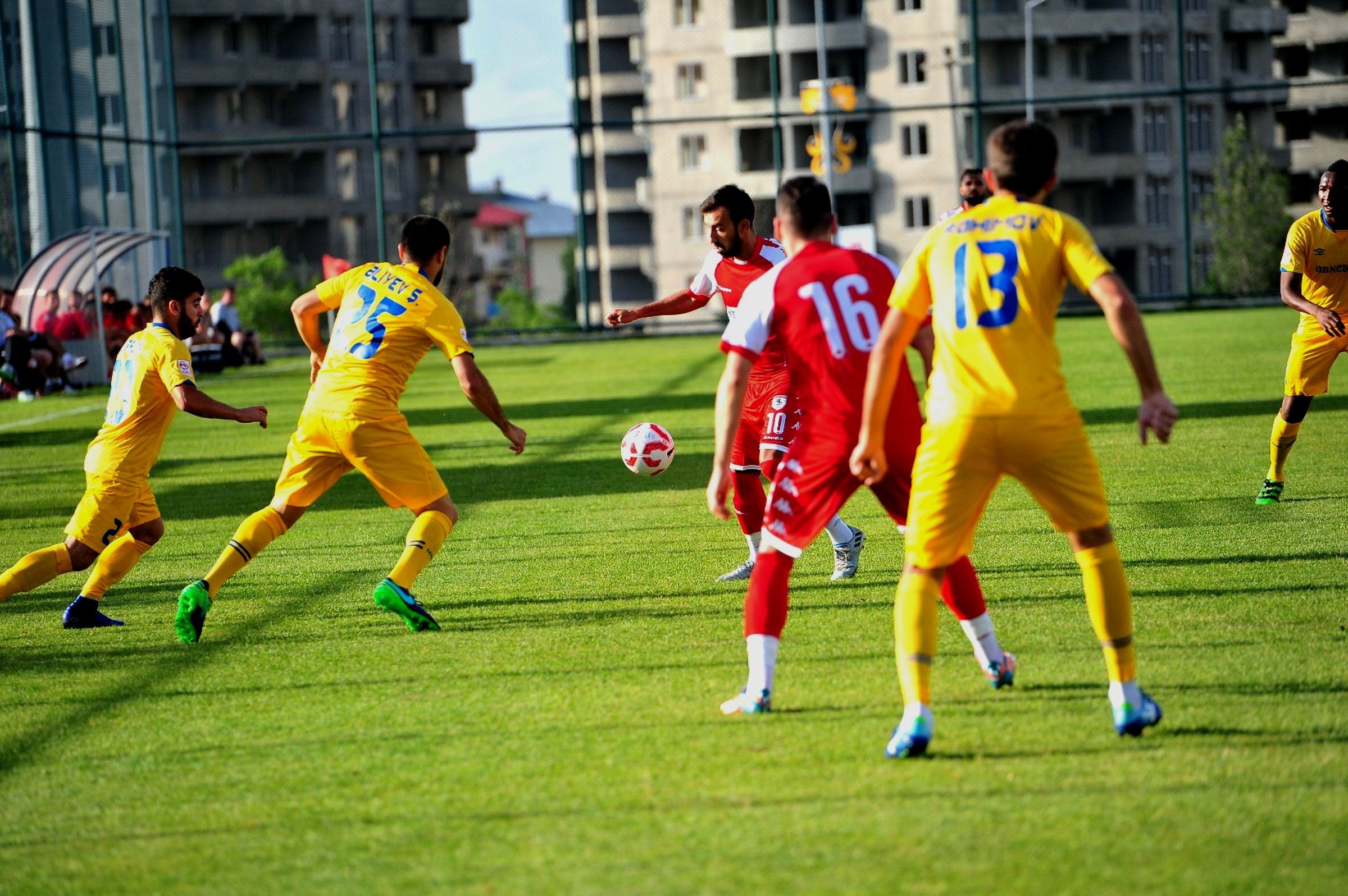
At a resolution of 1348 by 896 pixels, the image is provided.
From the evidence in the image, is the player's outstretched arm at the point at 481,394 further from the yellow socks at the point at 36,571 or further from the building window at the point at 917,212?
the building window at the point at 917,212

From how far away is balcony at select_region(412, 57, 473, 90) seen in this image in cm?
7700

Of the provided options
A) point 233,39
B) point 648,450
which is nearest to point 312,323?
point 648,450

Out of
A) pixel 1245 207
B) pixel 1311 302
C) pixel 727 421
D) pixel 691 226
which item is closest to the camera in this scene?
pixel 727 421

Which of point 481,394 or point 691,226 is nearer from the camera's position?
point 481,394

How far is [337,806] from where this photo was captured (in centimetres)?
457

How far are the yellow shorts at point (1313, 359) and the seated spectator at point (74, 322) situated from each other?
20.3 meters

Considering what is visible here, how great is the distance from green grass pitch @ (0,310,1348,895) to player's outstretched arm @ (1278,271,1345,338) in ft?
3.35

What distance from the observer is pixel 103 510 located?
7344mm

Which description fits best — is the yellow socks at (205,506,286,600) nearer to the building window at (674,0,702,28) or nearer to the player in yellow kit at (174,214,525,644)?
the player in yellow kit at (174,214,525,644)

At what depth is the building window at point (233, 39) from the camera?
235ft

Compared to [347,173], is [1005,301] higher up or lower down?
lower down

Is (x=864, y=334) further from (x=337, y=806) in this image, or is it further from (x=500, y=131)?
(x=500, y=131)

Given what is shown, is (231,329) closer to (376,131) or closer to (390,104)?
(376,131)

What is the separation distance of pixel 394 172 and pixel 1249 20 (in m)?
39.0
